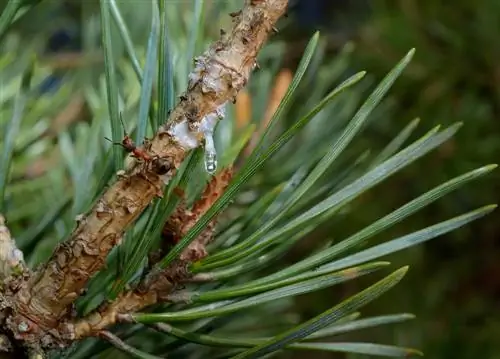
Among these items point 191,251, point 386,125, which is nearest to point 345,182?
point 191,251

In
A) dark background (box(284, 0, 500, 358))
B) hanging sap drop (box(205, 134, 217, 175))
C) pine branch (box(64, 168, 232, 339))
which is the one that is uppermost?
dark background (box(284, 0, 500, 358))

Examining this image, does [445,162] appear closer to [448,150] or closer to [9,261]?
[448,150]

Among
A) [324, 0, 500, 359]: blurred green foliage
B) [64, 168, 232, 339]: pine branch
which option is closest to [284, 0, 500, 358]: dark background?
[324, 0, 500, 359]: blurred green foliage

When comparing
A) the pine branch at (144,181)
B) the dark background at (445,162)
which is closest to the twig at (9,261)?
the pine branch at (144,181)

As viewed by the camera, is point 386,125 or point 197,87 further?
point 386,125

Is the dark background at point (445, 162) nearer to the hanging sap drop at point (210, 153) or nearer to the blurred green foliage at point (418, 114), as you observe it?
the blurred green foliage at point (418, 114)

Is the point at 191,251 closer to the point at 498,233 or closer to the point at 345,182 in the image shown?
the point at 345,182

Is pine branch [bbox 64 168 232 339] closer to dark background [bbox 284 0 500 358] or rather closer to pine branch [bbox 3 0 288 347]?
pine branch [bbox 3 0 288 347]
